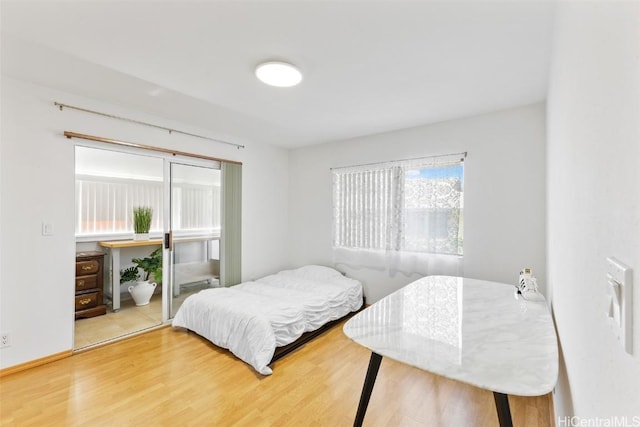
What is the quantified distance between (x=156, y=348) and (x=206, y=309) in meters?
0.56

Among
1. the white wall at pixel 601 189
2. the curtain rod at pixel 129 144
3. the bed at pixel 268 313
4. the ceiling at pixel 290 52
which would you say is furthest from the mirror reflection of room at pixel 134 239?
the white wall at pixel 601 189

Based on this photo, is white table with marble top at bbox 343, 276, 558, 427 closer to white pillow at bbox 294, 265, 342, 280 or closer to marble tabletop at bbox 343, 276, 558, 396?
marble tabletop at bbox 343, 276, 558, 396

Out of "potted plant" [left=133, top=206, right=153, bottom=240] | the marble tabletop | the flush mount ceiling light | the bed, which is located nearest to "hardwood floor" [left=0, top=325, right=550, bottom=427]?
the bed

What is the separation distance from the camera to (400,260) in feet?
11.7

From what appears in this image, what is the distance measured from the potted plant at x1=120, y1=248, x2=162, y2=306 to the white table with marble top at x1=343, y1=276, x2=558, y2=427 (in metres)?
3.81

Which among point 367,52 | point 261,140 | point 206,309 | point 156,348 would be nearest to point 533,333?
point 367,52

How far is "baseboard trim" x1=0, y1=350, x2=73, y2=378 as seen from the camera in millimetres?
2256

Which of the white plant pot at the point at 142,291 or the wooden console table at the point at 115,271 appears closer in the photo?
the wooden console table at the point at 115,271

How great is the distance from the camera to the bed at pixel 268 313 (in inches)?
97.4

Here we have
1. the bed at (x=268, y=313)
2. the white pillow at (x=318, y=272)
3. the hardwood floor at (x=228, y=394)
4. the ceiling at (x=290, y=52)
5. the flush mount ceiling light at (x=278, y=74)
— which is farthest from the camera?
the white pillow at (x=318, y=272)

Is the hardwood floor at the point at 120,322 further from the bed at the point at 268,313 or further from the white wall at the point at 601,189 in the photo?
the white wall at the point at 601,189

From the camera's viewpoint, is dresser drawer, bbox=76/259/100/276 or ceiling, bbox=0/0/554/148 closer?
ceiling, bbox=0/0/554/148

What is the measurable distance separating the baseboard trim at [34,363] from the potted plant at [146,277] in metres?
1.45

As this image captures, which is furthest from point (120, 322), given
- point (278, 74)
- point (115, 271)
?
point (278, 74)
